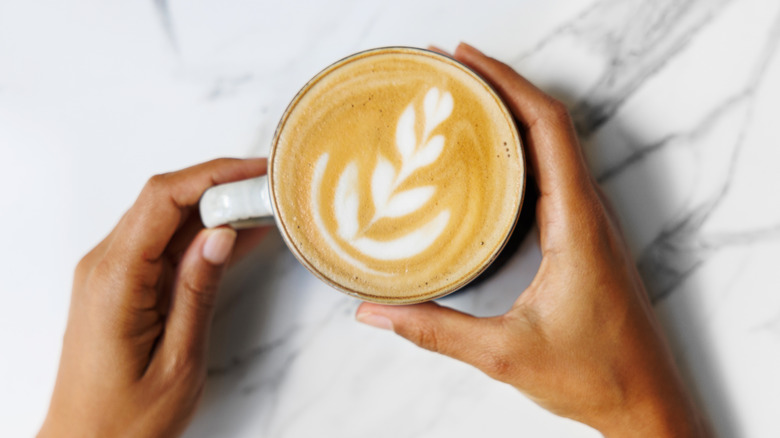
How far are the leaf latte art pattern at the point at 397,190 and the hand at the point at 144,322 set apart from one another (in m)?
0.19

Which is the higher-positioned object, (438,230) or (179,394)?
(438,230)

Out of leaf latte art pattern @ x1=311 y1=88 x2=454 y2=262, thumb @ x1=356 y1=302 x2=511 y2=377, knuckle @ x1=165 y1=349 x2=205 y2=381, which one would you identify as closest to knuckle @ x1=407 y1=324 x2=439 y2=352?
thumb @ x1=356 y1=302 x2=511 y2=377

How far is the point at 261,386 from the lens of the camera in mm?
1110

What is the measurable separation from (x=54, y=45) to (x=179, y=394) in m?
0.69

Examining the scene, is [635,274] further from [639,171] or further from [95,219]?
[95,219]

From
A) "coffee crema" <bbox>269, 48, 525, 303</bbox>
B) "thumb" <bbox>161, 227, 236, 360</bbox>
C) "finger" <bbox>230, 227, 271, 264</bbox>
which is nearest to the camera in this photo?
"coffee crema" <bbox>269, 48, 525, 303</bbox>

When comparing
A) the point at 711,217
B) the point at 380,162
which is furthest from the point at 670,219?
the point at 380,162

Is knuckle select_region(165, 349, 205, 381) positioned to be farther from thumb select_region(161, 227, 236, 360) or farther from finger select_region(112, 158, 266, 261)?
finger select_region(112, 158, 266, 261)

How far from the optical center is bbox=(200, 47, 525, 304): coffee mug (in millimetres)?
849

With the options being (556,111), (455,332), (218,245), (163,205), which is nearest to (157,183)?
(163,205)

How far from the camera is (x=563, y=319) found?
34.7 inches

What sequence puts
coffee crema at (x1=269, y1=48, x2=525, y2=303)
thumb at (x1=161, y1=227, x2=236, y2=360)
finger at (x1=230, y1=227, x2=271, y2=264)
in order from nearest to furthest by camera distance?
coffee crema at (x1=269, y1=48, x2=525, y2=303) → thumb at (x1=161, y1=227, x2=236, y2=360) → finger at (x1=230, y1=227, x2=271, y2=264)

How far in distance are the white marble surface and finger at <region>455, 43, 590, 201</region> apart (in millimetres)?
154

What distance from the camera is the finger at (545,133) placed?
89 cm
